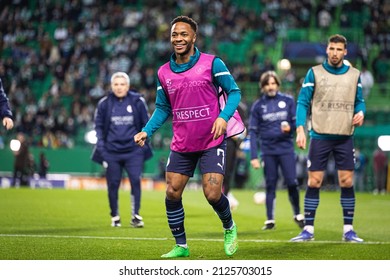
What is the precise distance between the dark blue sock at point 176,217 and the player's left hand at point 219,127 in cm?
100

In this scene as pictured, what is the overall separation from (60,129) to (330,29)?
1332 centimetres

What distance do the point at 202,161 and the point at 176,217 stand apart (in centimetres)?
68

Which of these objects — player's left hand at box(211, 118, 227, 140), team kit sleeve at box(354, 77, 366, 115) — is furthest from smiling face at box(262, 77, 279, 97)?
player's left hand at box(211, 118, 227, 140)

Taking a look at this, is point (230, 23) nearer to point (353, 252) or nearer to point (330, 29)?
point (330, 29)

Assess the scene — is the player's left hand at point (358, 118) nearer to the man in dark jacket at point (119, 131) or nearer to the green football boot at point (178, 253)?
the green football boot at point (178, 253)

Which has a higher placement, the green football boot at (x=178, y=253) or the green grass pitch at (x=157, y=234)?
the green football boot at (x=178, y=253)

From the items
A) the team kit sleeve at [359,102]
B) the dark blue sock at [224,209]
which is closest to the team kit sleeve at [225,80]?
the dark blue sock at [224,209]

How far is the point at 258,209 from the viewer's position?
20.6 m

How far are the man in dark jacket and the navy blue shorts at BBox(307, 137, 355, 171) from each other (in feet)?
11.4

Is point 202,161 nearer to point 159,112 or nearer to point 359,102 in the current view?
point 159,112

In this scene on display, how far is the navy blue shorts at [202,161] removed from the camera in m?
9.64

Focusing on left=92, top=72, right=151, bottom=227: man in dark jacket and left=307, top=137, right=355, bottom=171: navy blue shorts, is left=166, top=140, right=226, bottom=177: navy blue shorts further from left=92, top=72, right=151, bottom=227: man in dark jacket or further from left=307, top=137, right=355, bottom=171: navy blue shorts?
left=92, top=72, right=151, bottom=227: man in dark jacket
